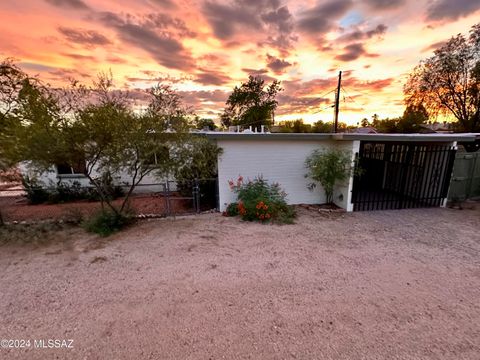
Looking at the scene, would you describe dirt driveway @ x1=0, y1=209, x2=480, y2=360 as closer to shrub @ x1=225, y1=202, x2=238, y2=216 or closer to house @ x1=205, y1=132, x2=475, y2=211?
shrub @ x1=225, y1=202, x2=238, y2=216

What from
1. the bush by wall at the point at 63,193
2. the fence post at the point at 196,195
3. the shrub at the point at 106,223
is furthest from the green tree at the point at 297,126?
the shrub at the point at 106,223

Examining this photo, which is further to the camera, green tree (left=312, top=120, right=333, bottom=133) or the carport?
green tree (left=312, top=120, right=333, bottom=133)

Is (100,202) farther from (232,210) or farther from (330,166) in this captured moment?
(330,166)

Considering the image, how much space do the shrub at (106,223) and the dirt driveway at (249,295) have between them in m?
0.36

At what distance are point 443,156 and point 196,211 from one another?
8893 mm

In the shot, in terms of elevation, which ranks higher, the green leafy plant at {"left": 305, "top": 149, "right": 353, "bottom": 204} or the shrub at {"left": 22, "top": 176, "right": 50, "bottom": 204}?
A: the green leafy plant at {"left": 305, "top": 149, "right": 353, "bottom": 204}

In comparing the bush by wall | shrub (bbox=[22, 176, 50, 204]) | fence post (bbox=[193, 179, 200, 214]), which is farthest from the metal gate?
shrub (bbox=[22, 176, 50, 204])

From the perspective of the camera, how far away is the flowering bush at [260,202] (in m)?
5.97

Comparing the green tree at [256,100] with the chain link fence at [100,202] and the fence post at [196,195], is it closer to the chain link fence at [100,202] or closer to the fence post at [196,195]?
the chain link fence at [100,202]

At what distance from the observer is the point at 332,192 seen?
7512 mm

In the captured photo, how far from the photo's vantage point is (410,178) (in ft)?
26.9

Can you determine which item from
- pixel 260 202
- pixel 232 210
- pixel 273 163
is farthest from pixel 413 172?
pixel 232 210

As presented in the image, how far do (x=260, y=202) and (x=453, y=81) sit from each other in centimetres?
1709

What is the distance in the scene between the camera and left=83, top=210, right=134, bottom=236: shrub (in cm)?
525
